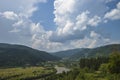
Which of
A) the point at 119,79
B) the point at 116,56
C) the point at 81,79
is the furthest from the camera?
the point at 116,56

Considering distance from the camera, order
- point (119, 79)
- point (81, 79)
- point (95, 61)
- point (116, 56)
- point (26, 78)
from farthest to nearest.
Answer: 1. point (95, 61)
2. point (26, 78)
3. point (116, 56)
4. point (81, 79)
5. point (119, 79)

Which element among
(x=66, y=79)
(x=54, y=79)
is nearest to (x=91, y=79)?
(x=66, y=79)

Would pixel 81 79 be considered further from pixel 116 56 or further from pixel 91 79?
pixel 116 56

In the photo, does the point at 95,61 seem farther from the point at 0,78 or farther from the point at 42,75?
the point at 0,78

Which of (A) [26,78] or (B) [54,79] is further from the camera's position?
(A) [26,78]

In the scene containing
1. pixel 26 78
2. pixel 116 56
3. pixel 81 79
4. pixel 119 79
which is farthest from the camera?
pixel 26 78

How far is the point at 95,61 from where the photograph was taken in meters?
191

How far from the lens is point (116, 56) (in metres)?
133

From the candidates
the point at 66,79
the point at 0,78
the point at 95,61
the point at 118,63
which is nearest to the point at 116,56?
the point at 118,63

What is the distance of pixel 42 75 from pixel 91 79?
92.0 metres

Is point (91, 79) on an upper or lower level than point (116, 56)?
lower

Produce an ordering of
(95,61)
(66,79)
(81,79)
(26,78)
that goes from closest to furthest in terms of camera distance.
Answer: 1. (81,79)
2. (66,79)
3. (26,78)
4. (95,61)

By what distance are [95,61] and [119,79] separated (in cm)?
9339

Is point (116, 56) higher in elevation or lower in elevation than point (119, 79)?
higher
